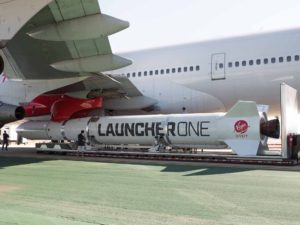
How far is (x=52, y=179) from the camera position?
29.5ft

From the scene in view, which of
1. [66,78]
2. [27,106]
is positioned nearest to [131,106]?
[66,78]

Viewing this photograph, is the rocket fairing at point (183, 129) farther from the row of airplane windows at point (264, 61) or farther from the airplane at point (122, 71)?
the row of airplane windows at point (264, 61)

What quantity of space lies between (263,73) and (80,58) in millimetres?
6274

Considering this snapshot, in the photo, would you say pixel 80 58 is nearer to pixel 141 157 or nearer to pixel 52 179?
pixel 141 157

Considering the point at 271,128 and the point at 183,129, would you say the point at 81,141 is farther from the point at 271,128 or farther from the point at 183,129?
the point at 271,128

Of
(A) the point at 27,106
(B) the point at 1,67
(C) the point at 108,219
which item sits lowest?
(C) the point at 108,219

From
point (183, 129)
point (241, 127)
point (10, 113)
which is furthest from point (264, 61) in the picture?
point (10, 113)

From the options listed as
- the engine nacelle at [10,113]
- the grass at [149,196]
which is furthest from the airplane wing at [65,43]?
the grass at [149,196]

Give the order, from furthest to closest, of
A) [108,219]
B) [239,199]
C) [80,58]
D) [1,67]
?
1. [1,67]
2. [80,58]
3. [239,199]
4. [108,219]

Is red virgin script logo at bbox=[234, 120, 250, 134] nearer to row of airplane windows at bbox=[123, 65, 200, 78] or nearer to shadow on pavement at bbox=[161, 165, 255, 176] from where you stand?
shadow on pavement at bbox=[161, 165, 255, 176]

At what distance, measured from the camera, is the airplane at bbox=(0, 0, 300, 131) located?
1253 centimetres

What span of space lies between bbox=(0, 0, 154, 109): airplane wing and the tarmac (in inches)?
152

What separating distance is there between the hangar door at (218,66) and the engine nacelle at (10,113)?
23.8ft

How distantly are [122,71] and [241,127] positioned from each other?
7005 millimetres
